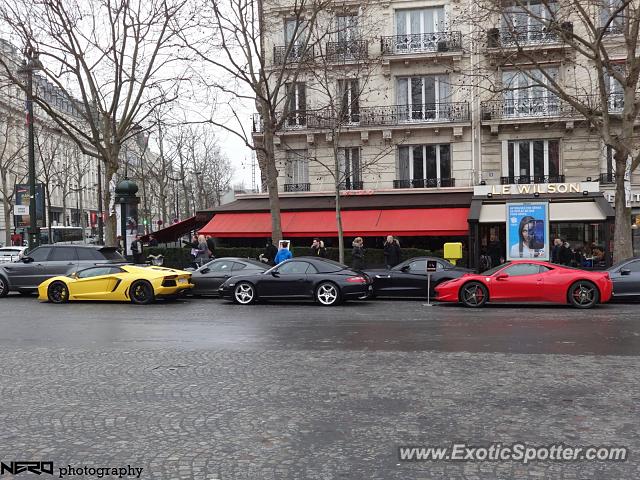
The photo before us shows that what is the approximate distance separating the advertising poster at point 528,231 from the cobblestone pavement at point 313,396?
34.1ft

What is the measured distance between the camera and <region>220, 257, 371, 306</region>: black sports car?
16156mm


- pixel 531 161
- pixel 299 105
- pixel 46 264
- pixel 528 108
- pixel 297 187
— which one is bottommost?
pixel 46 264

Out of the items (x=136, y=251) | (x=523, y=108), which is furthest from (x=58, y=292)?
(x=523, y=108)

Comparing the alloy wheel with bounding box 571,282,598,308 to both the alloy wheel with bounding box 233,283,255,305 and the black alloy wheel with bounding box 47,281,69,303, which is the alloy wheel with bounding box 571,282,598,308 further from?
the black alloy wheel with bounding box 47,281,69,303

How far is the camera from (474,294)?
1600cm

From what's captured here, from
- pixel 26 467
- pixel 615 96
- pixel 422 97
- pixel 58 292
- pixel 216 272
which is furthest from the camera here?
pixel 422 97

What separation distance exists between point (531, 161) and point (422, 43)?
6.85 m

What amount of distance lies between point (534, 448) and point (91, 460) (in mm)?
3492

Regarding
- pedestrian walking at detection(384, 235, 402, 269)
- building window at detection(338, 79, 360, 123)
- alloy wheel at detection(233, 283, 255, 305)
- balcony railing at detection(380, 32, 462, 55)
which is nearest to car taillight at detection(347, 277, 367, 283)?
alloy wheel at detection(233, 283, 255, 305)

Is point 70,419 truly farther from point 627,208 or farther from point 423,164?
point 423,164

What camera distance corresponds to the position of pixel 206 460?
4855 mm

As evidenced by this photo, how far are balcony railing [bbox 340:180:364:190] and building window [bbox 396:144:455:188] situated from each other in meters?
1.63

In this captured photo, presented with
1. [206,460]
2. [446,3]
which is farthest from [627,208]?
[206,460]

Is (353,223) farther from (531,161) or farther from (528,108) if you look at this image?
(528,108)
